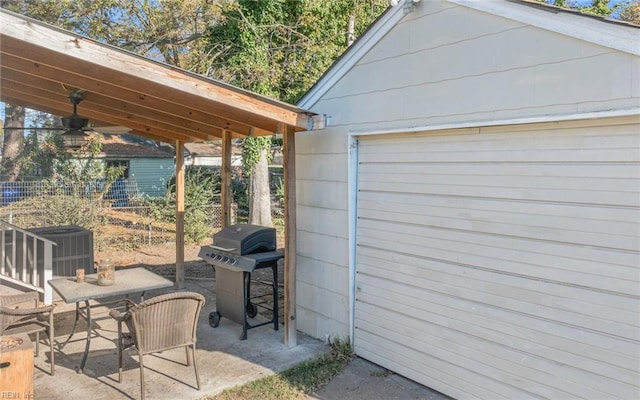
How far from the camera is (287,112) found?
426cm

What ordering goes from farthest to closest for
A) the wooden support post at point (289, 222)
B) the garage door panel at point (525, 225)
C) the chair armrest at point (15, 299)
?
the wooden support post at point (289, 222) < the chair armrest at point (15, 299) < the garage door panel at point (525, 225)

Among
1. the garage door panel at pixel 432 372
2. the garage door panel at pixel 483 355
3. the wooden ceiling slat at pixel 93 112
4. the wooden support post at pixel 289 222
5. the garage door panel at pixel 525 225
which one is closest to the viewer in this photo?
the garage door panel at pixel 525 225

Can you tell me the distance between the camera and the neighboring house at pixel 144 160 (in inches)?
866

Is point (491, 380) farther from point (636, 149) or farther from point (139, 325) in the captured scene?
point (139, 325)

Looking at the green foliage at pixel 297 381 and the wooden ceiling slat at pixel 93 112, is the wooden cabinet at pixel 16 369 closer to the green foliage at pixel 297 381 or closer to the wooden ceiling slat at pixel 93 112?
the green foliage at pixel 297 381

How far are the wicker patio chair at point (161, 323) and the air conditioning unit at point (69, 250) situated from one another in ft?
11.5

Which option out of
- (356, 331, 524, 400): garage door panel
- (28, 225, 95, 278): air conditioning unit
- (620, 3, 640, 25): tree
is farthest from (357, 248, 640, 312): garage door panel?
(620, 3, 640, 25): tree

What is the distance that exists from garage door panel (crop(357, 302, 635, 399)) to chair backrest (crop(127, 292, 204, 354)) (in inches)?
65.3

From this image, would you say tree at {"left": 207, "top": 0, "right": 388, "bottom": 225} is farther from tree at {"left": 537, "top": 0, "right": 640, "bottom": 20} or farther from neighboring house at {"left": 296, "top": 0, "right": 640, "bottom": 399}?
tree at {"left": 537, "top": 0, "right": 640, "bottom": 20}

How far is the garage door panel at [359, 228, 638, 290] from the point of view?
267 cm

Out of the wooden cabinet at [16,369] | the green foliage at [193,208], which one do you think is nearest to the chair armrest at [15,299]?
the wooden cabinet at [16,369]

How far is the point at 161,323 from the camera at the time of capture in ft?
A: 11.7

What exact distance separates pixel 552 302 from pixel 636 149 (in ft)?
3.55

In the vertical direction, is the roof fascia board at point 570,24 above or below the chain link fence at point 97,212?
above
